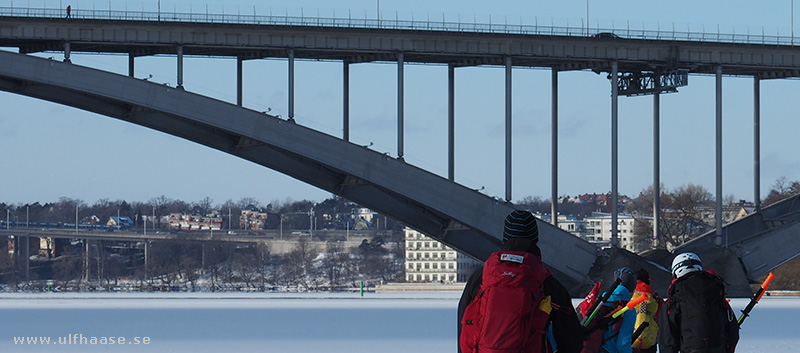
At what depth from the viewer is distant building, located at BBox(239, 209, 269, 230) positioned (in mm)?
169375

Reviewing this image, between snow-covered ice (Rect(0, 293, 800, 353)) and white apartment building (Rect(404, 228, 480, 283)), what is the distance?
96.0 metres

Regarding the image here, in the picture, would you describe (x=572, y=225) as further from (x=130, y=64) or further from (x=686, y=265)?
(x=686, y=265)

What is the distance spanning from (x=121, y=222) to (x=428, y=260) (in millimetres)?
42136

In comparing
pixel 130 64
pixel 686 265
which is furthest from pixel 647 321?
pixel 130 64

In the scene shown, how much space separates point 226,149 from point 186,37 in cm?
446

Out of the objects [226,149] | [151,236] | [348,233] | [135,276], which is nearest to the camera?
[226,149]

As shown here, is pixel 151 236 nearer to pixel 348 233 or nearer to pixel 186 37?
pixel 348 233

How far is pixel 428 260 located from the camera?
130375 millimetres

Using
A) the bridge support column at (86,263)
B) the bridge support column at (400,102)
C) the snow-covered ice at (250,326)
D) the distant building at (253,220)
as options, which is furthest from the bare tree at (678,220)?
the distant building at (253,220)

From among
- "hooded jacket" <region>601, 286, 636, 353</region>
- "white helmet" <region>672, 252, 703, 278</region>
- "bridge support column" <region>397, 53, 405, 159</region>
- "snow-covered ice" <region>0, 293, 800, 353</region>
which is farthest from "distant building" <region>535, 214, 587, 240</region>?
"white helmet" <region>672, 252, 703, 278</region>

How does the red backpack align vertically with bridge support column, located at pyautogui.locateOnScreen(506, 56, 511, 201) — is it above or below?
below

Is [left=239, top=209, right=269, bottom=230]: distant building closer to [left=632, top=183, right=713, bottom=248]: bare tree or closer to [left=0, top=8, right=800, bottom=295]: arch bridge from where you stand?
[left=632, top=183, right=713, bottom=248]: bare tree

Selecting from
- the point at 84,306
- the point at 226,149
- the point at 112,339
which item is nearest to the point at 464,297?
the point at 112,339

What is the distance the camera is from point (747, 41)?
1768 inches
